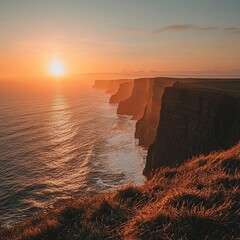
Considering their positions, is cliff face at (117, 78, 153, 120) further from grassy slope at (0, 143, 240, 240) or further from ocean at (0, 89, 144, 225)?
grassy slope at (0, 143, 240, 240)

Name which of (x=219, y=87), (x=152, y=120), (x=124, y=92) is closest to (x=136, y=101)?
(x=124, y=92)

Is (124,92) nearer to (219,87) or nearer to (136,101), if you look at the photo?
(136,101)

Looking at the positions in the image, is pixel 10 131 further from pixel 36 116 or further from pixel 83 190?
pixel 83 190

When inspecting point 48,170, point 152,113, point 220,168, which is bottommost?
point 48,170

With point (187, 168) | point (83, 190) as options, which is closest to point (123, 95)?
point (83, 190)

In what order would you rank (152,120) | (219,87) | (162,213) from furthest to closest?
(152,120)
(219,87)
(162,213)

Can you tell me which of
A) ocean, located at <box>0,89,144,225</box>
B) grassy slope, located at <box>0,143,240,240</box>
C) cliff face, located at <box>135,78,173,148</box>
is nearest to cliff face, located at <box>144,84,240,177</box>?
ocean, located at <box>0,89,144,225</box>

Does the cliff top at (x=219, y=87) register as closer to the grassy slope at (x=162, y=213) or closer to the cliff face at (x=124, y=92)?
the grassy slope at (x=162, y=213)
